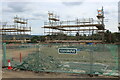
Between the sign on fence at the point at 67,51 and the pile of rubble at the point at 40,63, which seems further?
the pile of rubble at the point at 40,63

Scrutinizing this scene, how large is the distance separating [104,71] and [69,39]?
3106cm

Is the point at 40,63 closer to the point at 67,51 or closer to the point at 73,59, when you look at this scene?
the point at 67,51

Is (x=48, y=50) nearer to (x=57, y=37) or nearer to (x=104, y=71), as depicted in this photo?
(x=104, y=71)

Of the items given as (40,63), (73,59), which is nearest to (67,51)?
(73,59)

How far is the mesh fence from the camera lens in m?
8.80

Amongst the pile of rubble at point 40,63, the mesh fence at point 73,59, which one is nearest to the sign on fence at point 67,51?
the mesh fence at point 73,59

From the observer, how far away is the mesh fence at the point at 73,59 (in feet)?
28.9

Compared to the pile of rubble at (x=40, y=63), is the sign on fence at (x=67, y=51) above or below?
above

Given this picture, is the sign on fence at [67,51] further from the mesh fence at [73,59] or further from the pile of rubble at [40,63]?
the pile of rubble at [40,63]

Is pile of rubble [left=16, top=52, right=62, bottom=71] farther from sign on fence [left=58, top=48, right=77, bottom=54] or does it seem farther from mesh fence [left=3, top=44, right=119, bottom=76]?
sign on fence [left=58, top=48, right=77, bottom=54]

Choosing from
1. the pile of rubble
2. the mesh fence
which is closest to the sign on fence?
the mesh fence

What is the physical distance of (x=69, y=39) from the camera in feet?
A: 130

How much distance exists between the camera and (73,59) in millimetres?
10078

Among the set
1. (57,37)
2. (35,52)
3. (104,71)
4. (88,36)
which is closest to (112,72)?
(104,71)
